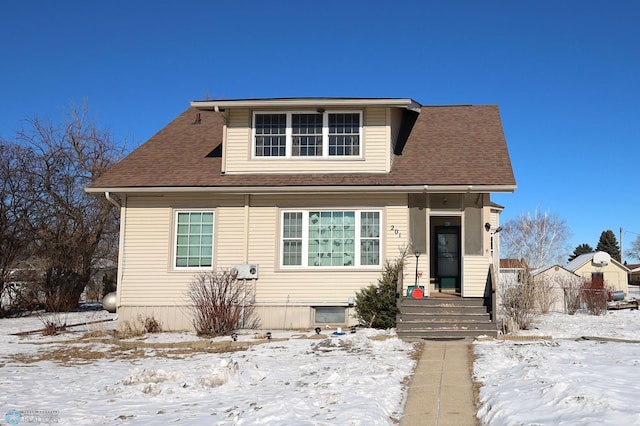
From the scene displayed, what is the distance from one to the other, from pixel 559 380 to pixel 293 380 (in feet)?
12.0

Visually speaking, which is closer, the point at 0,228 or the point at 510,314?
the point at 510,314

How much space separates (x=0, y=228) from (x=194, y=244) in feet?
30.5

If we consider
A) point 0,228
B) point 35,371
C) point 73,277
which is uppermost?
point 0,228

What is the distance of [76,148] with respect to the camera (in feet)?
80.3

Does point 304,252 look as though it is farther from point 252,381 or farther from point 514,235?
point 514,235

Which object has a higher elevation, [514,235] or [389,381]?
[514,235]

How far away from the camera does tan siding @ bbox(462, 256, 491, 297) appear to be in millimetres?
14250

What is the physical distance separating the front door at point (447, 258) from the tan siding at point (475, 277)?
1.38 meters

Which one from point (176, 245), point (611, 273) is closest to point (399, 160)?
point (176, 245)

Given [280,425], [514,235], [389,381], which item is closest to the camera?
[280,425]

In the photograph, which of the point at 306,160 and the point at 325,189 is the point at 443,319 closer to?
the point at 325,189

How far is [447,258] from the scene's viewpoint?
1588 centimetres

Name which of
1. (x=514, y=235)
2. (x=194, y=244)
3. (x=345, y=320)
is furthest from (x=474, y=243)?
(x=514, y=235)

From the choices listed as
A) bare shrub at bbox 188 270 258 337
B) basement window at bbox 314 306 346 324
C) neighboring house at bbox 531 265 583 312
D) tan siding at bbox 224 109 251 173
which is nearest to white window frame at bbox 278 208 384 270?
basement window at bbox 314 306 346 324
